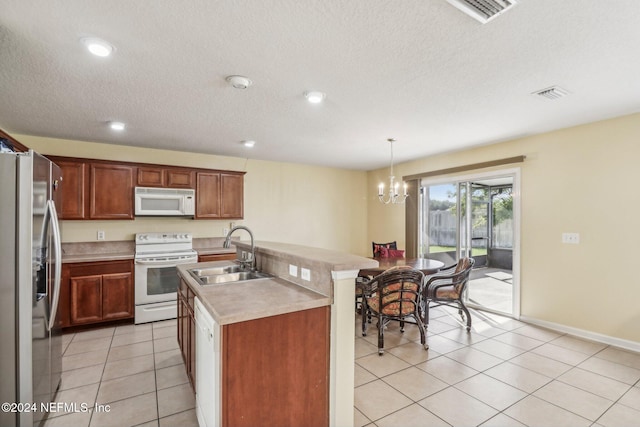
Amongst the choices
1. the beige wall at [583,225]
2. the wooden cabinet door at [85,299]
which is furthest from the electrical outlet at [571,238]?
the wooden cabinet door at [85,299]

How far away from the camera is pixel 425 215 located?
554 centimetres

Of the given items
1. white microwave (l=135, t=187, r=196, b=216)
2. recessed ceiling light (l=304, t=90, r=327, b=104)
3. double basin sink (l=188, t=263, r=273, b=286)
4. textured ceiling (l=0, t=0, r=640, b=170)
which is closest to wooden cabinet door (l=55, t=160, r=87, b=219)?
textured ceiling (l=0, t=0, r=640, b=170)

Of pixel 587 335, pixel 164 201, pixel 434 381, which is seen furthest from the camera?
pixel 164 201

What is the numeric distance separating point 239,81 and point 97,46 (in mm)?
895

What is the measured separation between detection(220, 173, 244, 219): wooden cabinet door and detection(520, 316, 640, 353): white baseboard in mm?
4370

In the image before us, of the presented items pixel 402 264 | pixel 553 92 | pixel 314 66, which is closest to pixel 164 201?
pixel 314 66

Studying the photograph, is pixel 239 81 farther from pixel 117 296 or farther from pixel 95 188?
pixel 117 296

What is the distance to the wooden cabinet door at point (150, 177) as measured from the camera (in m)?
4.30

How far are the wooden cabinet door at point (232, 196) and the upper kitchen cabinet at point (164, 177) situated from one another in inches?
19.0

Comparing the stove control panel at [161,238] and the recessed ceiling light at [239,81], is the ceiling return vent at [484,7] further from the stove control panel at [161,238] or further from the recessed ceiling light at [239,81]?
the stove control panel at [161,238]

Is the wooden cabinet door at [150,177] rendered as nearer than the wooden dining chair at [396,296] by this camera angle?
No

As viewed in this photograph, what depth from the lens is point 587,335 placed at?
11.5 ft

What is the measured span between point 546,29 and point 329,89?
146 centimetres

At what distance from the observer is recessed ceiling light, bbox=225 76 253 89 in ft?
7.76
